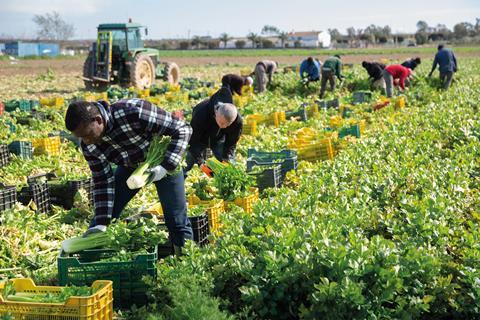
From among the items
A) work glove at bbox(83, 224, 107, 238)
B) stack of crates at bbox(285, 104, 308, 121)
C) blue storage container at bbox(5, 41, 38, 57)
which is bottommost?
work glove at bbox(83, 224, 107, 238)

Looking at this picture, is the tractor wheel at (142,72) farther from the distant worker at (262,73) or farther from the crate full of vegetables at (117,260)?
the crate full of vegetables at (117,260)

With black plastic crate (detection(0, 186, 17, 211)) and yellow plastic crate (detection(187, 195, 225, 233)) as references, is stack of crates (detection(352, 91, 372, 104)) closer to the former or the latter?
yellow plastic crate (detection(187, 195, 225, 233))

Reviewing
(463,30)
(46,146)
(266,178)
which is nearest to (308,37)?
(463,30)

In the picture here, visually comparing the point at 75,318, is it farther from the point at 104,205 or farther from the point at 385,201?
the point at 385,201

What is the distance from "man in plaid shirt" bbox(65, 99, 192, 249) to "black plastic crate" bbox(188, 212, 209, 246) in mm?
392

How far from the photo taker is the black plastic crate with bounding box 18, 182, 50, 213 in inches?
271

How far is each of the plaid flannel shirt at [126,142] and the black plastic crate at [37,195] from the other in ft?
7.93

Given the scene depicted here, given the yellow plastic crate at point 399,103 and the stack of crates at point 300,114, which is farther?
the yellow plastic crate at point 399,103

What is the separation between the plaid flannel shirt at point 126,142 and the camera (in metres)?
4.41

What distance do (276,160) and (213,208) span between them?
94.0 inches

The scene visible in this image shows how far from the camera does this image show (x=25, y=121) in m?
12.7

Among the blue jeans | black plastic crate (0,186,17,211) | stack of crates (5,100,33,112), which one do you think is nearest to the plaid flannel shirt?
the blue jeans

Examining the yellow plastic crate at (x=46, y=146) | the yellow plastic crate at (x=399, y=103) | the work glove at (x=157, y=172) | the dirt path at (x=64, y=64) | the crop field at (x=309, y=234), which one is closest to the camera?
the crop field at (x=309, y=234)

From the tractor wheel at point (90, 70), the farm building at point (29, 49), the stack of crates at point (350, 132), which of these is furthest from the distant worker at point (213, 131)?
the farm building at point (29, 49)
